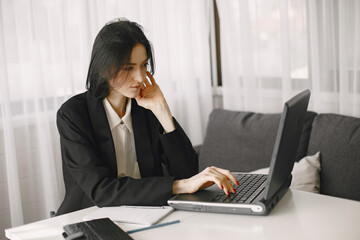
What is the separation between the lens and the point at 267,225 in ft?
4.39

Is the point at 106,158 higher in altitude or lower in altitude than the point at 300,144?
higher

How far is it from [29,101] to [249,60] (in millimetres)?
1315

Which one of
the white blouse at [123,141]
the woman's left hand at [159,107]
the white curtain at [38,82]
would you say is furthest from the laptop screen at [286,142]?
the white curtain at [38,82]

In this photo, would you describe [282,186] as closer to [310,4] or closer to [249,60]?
[310,4]

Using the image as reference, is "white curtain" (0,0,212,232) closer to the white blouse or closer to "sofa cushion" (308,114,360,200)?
the white blouse

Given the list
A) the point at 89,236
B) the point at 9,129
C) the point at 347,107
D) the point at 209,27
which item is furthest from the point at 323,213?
the point at 209,27

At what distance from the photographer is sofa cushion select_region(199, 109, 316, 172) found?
265 cm

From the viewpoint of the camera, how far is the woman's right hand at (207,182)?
1.52 m

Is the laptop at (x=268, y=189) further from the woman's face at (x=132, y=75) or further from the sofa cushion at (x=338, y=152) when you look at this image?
the sofa cushion at (x=338, y=152)

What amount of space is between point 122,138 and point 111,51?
364mm

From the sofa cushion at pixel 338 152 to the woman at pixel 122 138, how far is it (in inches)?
28.3

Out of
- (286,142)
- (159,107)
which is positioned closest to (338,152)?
(159,107)

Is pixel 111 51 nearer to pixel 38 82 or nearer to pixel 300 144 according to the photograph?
pixel 38 82

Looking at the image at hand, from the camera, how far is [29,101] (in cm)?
259
